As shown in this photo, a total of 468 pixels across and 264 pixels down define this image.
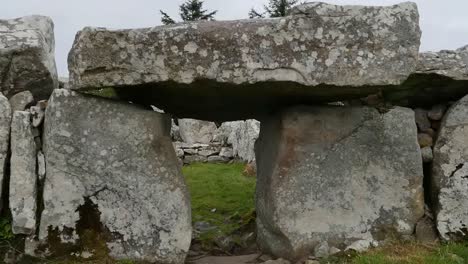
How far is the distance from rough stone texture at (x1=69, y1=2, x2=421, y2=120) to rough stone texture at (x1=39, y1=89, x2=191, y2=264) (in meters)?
0.40

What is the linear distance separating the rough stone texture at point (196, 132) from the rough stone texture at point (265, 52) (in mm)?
12674

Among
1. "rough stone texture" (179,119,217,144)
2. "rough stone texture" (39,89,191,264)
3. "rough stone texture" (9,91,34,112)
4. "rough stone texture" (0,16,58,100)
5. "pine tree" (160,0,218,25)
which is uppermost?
"pine tree" (160,0,218,25)

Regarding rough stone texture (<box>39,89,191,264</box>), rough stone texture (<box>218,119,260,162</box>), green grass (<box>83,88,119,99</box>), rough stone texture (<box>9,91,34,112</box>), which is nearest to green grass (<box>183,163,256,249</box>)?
rough stone texture (<box>218,119,260,162</box>)

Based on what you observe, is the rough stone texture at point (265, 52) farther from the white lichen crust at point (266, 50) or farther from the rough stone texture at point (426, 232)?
the rough stone texture at point (426, 232)

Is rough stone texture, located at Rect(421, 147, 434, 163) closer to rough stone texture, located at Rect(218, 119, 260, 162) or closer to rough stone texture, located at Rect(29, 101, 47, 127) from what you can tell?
rough stone texture, located at Rect(29, 101, 47, 127)

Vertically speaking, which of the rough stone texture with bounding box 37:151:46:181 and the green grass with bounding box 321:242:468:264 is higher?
the rough stone texture with bounding box 37:151:46:181

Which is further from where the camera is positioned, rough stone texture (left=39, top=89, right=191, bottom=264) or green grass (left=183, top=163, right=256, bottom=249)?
green grass (left=183, top=163, right=256, bottom=249)

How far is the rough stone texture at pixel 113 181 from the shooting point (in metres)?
5.62

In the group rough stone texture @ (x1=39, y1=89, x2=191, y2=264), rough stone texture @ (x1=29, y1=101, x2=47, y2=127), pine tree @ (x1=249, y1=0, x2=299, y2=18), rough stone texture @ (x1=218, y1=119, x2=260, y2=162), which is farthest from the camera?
pine tree @ (x1=249, y1=0, x2=299, y2=18)

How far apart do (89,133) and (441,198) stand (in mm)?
4240

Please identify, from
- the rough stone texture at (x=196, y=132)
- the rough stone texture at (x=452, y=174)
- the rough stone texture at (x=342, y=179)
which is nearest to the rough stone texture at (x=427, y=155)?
the rough stone texture at (x=452, y=174)

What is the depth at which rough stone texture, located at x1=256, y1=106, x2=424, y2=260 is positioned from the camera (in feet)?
20.1

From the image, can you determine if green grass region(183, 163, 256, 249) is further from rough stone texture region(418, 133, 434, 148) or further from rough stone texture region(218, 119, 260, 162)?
Result: rough stone texture region(418, 133, 434, 148)

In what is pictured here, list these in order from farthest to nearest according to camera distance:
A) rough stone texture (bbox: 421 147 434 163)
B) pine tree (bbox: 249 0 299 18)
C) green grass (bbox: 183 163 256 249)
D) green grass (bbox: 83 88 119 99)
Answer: pine tree (bbox: 249 0 299 18)
green grass (bbox: 183 163 256 249)
rough stone texture (bbox: 421 147 434 163)
green grass (bbox: 83 88 119 99)
